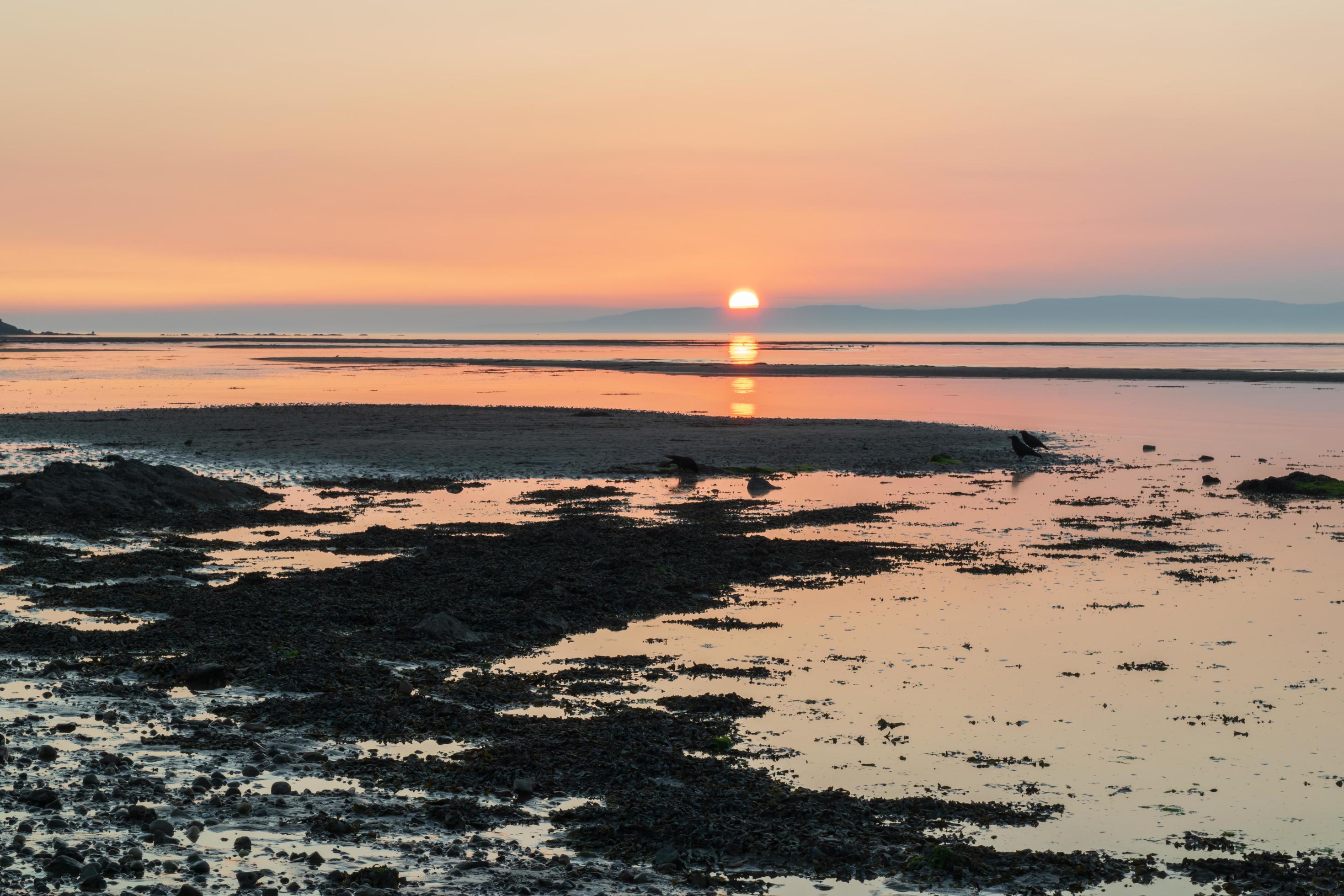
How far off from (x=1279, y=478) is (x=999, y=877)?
70.6ft

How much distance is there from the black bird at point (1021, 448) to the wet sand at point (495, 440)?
17.7 inches

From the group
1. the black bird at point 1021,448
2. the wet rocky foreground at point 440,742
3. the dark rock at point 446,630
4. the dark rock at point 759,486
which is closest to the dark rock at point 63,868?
the wet rocky foreground at point 440,742

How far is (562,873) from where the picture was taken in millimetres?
6914

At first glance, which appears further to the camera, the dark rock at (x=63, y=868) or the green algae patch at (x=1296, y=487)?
the green algae patch at (x=1296, y=487)

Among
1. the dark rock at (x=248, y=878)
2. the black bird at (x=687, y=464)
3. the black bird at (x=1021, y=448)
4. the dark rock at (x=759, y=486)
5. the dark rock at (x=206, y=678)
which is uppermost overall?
the black bird at (x=1021, y=448)

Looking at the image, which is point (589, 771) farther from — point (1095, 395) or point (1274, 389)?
point (1274, 389)

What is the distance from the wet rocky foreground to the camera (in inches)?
278

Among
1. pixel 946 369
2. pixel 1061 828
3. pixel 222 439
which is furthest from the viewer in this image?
pixel 946 369

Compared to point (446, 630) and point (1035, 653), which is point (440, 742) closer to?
point (446, 630)

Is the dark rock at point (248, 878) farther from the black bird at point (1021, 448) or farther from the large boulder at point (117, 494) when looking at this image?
the black bird at point (1021, 448)

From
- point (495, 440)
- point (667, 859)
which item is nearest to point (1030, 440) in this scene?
point (495, 440)

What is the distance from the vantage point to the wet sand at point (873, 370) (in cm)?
7562

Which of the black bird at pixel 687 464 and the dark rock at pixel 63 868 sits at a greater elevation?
the black bird at pixel 687 464

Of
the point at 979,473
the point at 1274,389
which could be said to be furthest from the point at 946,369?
the point at 979,473
